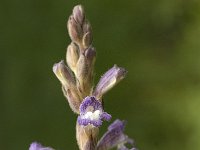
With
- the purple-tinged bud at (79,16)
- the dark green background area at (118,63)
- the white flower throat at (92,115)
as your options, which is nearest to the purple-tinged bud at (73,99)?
the white flower throat at (92,115)

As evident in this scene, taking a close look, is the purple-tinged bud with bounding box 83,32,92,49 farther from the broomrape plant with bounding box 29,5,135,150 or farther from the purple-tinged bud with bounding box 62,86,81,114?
the purple-tinged bud with bounding box 62,86,81,114

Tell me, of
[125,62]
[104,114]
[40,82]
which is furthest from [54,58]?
[104,114]

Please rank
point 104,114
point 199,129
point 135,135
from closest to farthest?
point 104,114, point 199,129, point 135,135

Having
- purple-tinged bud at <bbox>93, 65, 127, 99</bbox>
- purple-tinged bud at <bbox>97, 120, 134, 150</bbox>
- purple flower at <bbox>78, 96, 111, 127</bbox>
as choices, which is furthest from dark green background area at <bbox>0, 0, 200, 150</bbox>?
purple flower at <bbox>78, 96, 111, 127</bbox>

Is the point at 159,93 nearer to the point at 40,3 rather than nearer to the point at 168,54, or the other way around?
the point at 168,54

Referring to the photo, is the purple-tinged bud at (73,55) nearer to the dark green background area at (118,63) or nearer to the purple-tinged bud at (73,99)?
the purple-tinged bud at (73,99)

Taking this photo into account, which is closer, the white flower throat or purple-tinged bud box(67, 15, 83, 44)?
the white flower throat
